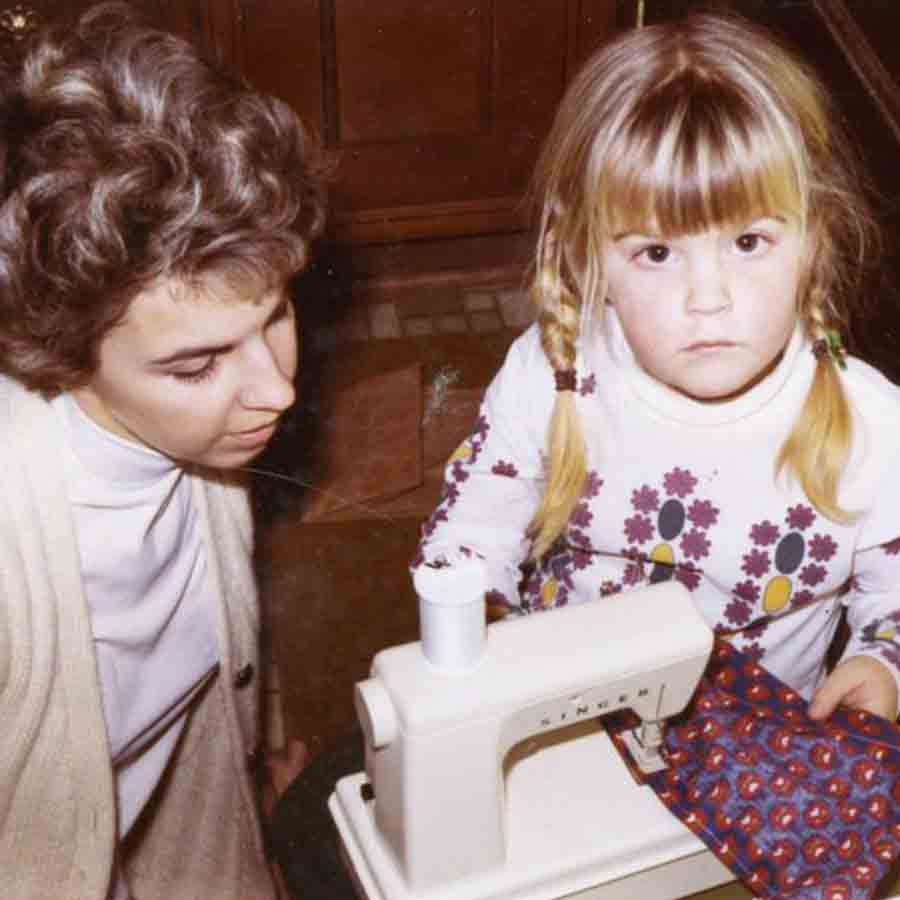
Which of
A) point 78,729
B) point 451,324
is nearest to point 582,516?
point 78,729

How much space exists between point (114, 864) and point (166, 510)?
41 centimetres

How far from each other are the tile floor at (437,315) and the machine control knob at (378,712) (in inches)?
67.4

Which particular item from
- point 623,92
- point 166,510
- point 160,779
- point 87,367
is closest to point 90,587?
point 166,510

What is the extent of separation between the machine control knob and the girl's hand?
0.39 meters

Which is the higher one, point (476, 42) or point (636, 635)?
point (476, 42)

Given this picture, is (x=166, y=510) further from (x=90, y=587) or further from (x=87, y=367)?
→ (x=87, y=367)

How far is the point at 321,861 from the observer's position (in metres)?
1.07

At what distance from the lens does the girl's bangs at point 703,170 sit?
36.7 inches

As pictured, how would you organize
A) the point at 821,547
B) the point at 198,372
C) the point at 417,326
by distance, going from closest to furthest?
the point at 198,372 < the point at 821,547 < the point at 417,326

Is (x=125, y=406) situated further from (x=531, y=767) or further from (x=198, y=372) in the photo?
(x=531, y=767)

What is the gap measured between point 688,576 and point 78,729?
0.61 metres

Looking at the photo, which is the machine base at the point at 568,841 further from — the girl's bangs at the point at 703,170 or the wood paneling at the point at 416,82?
the wood paneling at the point at 416,82

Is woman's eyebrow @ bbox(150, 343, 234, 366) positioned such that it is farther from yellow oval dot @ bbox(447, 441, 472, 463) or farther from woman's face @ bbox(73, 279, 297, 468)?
yellow oval dot @ bbox(447, 441, 472, 463)

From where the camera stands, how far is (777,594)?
1.17 metres
